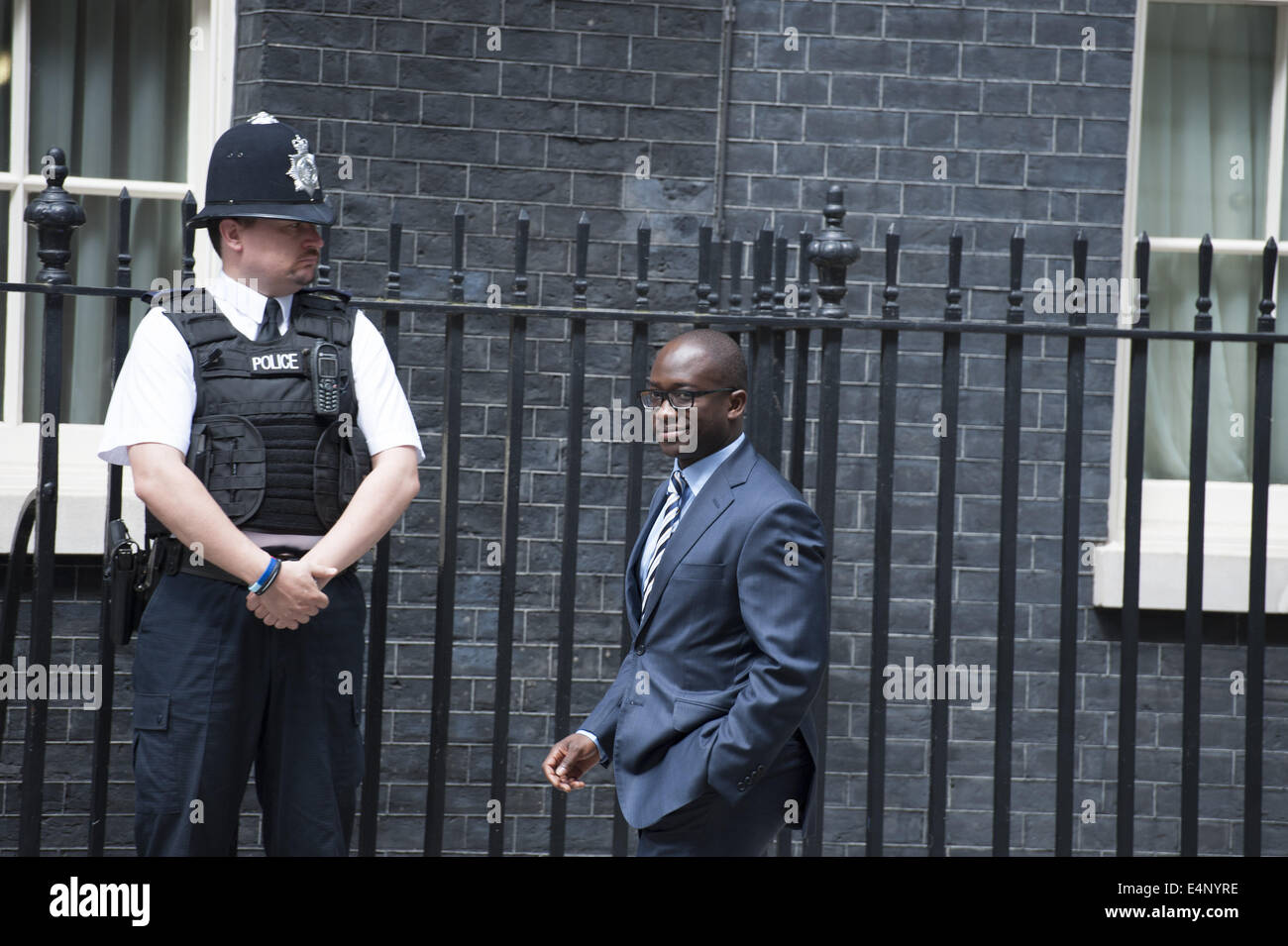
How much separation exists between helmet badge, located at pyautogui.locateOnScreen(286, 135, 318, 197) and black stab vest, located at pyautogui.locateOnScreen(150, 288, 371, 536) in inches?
14.4

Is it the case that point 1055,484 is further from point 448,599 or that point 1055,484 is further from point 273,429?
point 273,429

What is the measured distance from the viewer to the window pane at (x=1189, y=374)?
6.11m

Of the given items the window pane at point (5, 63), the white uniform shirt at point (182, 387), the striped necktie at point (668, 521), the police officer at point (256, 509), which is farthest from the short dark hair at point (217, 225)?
the window pane at point (5, 63)

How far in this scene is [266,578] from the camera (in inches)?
129

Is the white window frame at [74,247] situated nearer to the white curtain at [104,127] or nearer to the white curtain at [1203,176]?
the white curtain at [104,127]

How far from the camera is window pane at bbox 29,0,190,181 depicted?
5.77 meters

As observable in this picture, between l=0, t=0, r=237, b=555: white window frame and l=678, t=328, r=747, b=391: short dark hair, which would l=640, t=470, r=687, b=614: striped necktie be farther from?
l=0, t=0, r=237, b=555: white window frame

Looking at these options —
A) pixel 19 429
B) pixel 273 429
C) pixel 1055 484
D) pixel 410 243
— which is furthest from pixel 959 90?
pixel 19 429

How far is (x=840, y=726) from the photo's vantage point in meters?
5.82

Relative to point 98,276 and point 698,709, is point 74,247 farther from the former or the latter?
point 698,709

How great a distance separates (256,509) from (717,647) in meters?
1.17

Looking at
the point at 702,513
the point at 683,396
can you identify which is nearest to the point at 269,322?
the point at 683,396

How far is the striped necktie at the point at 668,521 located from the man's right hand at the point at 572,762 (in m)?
0.34

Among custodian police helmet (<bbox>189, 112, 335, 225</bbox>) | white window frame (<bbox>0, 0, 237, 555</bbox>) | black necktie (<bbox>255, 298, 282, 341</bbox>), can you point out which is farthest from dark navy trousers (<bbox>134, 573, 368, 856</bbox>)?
white window frame (<bbox>0, 0, 237, 555</bbox>)
